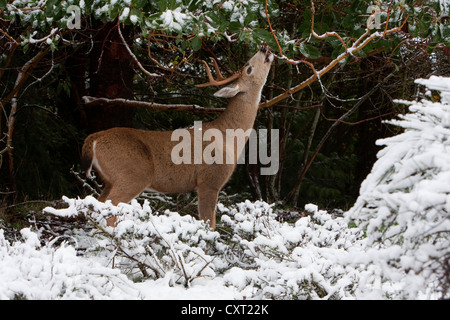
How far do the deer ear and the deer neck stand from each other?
18 centimetres

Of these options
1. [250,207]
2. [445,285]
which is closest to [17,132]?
[250,207]

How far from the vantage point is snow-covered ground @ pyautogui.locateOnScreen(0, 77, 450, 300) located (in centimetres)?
285

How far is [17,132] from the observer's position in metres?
9.25

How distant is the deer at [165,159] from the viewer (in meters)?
6.13

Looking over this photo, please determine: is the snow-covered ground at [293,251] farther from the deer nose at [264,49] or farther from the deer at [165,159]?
the deer nose at [264,49]

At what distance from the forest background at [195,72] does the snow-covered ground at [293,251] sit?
1.50m

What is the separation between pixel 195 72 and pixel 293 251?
223 inches

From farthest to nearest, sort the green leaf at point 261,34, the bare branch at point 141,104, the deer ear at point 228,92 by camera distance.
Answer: the bare branch at point 141,104, the deer ear at point 228,92, the green leaf at point 261,34

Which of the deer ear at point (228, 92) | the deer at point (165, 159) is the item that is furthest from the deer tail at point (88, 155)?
the deer ear at point (228, 92)

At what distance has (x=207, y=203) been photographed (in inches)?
250

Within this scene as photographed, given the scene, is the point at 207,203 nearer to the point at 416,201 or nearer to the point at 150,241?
the point at 150,241

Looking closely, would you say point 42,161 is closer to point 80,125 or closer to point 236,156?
point 80,125

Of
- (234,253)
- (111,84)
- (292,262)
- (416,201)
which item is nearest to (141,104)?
(111,84)

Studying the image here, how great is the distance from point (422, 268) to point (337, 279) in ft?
4.24
